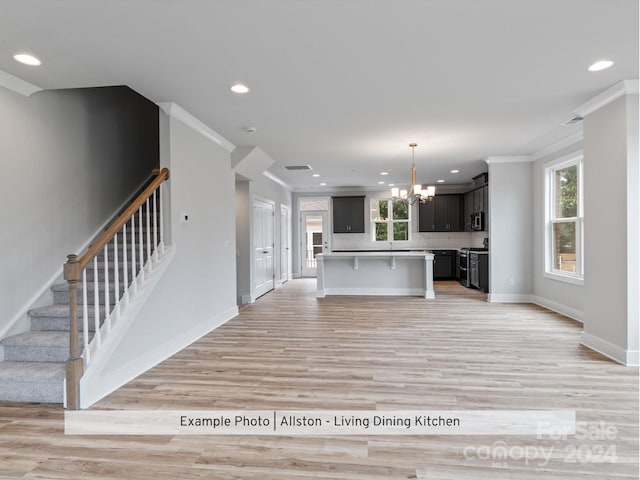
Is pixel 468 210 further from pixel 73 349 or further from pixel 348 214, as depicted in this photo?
pixel 73 349

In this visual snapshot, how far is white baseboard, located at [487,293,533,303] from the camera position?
6.70 meters

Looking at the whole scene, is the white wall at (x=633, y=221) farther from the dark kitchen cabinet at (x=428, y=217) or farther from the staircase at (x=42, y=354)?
the dark kitchen cabinet at (x=428, y=217)

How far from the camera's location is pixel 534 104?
13.1 feet

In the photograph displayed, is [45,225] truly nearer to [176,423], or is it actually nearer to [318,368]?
[176,423]

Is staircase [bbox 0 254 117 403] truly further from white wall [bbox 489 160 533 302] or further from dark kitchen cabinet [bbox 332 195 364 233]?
dark kitchen cabinet [bbox 332 195 364 233]

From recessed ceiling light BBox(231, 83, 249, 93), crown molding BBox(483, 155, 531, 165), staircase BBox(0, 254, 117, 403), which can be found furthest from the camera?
crown molding BBox(483, 155, 531, 165)

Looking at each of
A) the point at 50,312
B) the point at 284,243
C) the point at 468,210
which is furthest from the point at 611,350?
the point at 284,243

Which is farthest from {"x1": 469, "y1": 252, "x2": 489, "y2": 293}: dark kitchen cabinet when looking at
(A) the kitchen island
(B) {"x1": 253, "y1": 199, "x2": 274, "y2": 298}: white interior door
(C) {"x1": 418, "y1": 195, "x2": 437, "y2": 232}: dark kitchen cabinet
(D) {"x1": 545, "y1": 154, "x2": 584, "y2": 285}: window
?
(B) {"x1": 253, "y1": 199, "x2": 274, "y2": 298}: white interior door

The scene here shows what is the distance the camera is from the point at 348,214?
10.7m

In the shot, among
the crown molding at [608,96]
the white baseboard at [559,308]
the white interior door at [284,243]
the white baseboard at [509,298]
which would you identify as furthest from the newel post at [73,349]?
the white interior door at [284,243]

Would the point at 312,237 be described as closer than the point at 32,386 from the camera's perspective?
No

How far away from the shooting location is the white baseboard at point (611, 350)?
3.40 metres

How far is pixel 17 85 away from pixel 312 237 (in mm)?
8348

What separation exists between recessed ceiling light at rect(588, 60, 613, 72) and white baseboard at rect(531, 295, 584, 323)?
3.46m
